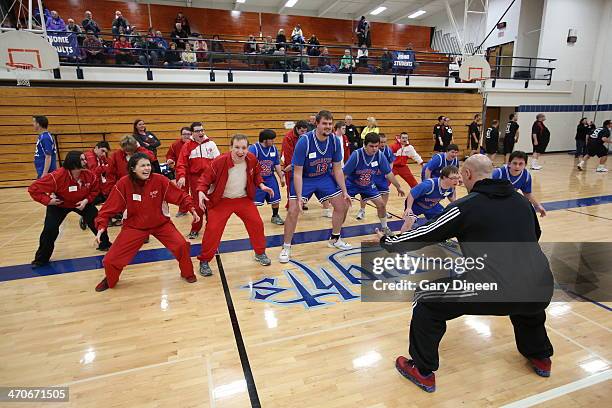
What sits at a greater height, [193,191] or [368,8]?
[368,8]

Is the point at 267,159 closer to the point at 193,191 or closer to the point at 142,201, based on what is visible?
the point at 193,191

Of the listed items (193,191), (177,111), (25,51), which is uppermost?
(25,51)

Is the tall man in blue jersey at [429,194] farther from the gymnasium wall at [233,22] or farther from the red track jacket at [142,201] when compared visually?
the gymnasium wall at [233,22]

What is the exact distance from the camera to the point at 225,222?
4438mm

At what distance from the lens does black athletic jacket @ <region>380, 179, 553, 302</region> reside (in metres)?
2.23

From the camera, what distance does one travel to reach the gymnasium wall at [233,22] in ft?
51.6

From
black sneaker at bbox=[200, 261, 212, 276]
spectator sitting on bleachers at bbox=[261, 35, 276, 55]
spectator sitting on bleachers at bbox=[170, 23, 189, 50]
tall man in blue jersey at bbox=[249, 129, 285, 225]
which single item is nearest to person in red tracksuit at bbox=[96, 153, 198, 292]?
black sneaker at bbox=[200, 261, 212, 276]

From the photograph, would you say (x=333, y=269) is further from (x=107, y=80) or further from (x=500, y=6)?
(x=500, y=6)

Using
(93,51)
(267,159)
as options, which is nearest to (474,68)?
(267,159)

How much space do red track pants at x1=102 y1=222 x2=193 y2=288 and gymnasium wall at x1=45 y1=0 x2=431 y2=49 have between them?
16061 mm

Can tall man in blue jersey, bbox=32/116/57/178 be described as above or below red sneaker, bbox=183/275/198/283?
above

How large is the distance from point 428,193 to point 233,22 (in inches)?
677

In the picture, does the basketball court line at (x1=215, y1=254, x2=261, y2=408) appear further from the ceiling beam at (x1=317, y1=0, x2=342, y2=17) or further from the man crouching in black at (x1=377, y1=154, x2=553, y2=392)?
the ceiling beam at (x1=317, y1=0, x2=342, y2=17)

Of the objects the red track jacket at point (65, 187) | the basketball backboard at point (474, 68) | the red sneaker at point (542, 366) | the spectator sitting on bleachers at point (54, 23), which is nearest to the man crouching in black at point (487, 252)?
the red sneaker at point (542, 366)
